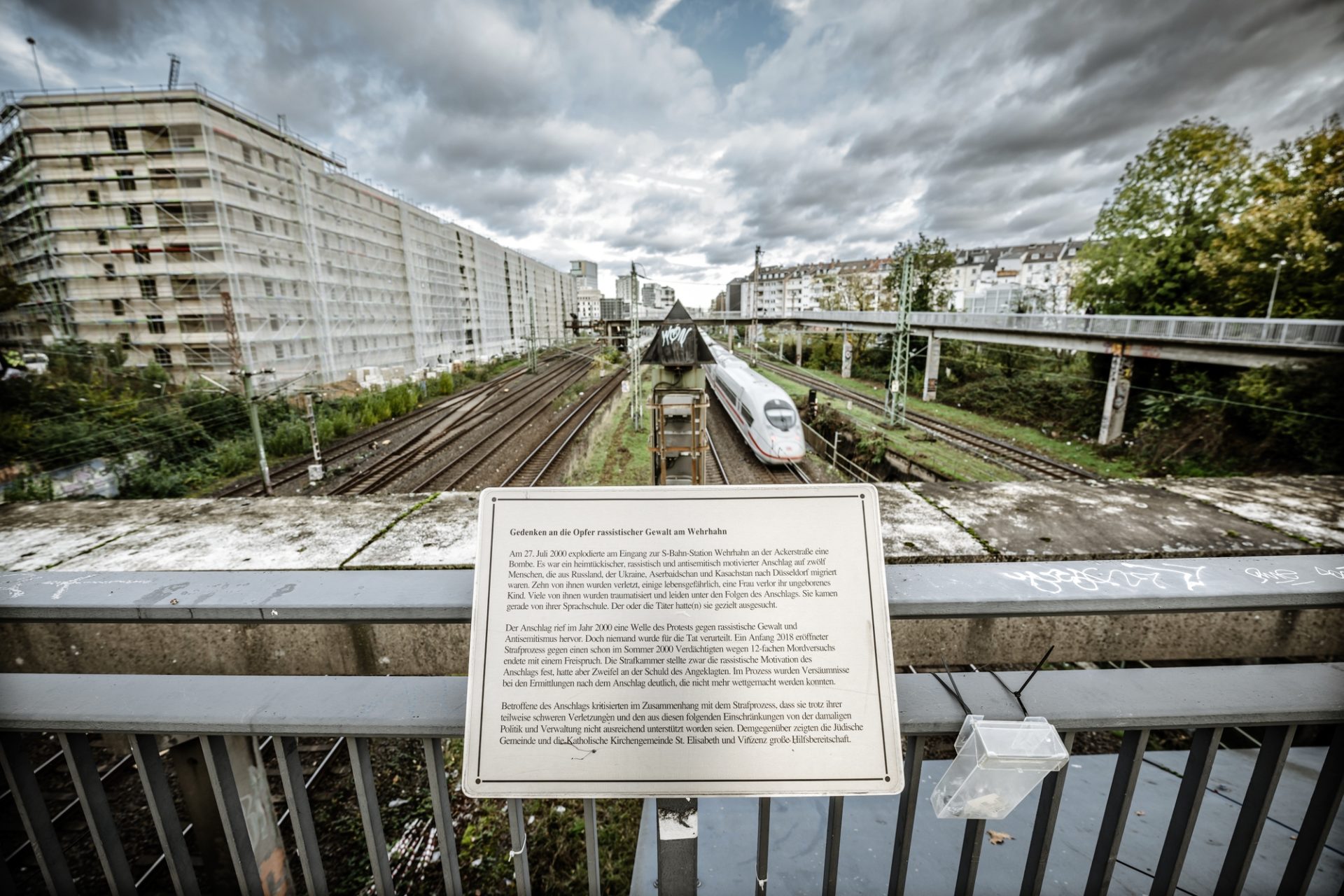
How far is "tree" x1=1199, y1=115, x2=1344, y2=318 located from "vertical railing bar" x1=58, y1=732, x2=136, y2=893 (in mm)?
21003

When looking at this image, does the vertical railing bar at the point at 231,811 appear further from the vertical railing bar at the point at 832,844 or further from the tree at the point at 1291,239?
the tree at the point at 1291,239

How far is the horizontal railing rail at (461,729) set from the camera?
1100mm

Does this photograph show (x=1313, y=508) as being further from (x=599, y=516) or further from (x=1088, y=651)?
(x=599, y=516)

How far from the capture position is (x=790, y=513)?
1167 millimetres

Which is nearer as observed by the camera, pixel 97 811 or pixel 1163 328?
pixel 97 811

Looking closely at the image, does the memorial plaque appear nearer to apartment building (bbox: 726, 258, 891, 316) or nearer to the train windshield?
the train windshield

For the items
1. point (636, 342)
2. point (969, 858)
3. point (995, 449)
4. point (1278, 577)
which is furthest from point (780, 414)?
point (969, 858)

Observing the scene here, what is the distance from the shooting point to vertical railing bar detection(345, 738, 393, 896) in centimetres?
113

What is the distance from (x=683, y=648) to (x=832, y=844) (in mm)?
661

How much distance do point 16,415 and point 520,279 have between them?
5282cm

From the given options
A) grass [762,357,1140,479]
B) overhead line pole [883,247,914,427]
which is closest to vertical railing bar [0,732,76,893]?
grass [762,357,1140,479]

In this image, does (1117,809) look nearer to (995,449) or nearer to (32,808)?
(32,808)

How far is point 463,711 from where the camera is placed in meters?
1.12

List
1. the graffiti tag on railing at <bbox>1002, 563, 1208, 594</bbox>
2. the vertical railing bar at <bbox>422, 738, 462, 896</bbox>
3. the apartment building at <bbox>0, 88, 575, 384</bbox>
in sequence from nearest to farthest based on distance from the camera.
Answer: the vertical railing bar at <bbox>422, 738, 462, 896</bbox>
the graffiti tag on railing at <bbox>1002, 563, 1208, 594</bbox>
the apartment building at <bbox>0, 88, 575, 384</bbox>
